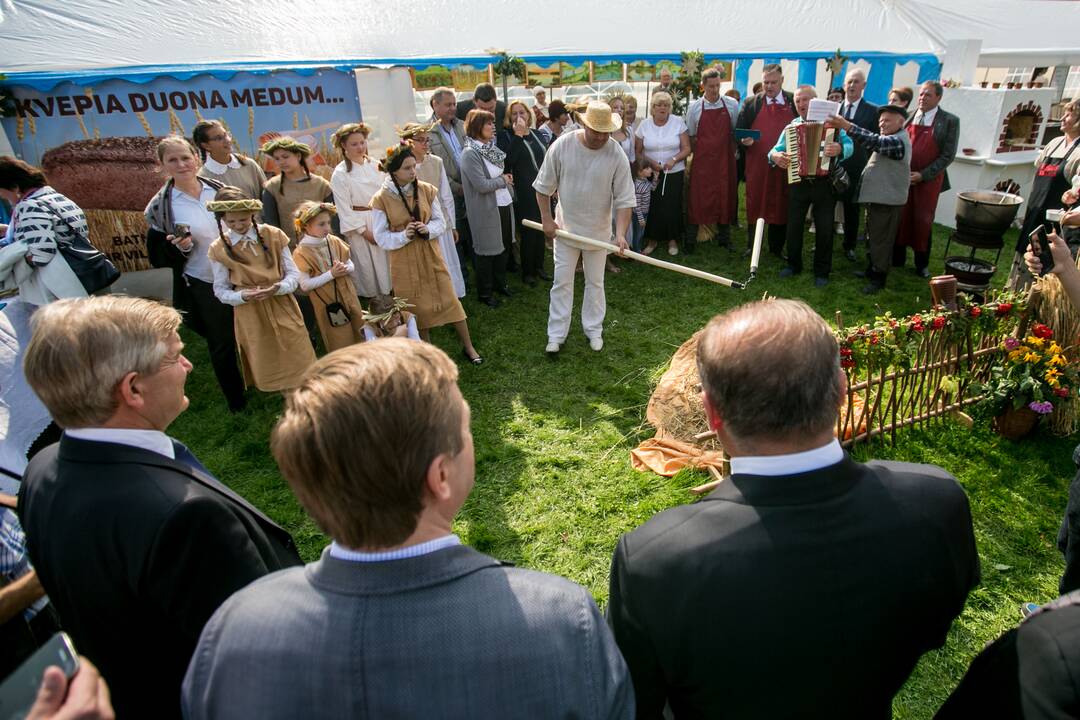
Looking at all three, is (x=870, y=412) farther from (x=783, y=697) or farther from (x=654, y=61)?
(x=654, y=61)

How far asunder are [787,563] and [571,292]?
456cm

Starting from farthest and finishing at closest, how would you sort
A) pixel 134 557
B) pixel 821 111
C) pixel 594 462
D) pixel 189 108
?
pixel 189 108, pixel 821 111, pixel 594 462, pixel 134 557

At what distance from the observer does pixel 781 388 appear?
51.6 inches

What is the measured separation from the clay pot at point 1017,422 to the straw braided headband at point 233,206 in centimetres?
525

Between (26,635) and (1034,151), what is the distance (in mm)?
11730

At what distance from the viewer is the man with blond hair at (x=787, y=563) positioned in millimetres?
1240

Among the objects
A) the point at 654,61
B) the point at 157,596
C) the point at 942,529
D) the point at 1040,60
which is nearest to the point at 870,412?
the point at 942,529

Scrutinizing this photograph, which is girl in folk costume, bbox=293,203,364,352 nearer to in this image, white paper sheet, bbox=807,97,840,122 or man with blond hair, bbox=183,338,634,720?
man with blond hair, bbox=183,338,634,720

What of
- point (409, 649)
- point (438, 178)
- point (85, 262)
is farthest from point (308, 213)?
point (409, 649)

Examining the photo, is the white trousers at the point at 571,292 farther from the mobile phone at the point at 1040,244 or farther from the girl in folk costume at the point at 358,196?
the mobile phone at the point at 1040,244

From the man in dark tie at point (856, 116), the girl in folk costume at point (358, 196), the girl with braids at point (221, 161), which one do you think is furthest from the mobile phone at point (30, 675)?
the man in dark tie at point (856, 116)

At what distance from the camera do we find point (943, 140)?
678 cm

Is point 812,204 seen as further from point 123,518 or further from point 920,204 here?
point 123,518

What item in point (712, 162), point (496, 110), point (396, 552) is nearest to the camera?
point (396, 552)
